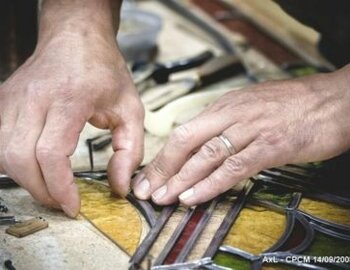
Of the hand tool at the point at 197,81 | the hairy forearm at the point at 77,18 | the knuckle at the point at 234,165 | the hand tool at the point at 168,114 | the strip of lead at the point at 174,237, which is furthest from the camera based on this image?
the hand tool at the point at 197,81

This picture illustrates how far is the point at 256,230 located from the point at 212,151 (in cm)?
16

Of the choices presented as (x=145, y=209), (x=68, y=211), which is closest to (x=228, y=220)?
(x=145, y=209)

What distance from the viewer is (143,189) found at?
1.18m

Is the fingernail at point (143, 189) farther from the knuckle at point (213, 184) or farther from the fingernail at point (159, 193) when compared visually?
the knuckle at point (213, 184)

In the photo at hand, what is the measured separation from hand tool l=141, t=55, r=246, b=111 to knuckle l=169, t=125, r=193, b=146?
1.37ft

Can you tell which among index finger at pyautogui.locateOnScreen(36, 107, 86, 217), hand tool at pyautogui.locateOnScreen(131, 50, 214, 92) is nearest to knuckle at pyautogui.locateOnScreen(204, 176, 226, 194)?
index finger at pyautogui.locateOnScreen(36, 107, 86, 217)

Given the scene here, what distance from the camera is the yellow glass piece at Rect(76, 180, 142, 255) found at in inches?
43.0

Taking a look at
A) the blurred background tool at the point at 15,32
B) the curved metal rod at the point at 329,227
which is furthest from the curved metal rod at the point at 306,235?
the blurred background tool at the point at 15,32

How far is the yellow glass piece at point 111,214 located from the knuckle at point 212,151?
17cm

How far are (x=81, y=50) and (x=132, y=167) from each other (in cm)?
26

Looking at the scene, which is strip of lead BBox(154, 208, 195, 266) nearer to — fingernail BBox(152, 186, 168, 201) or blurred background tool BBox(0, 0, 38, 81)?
fingernail BBox(152, 186, 168, 201)

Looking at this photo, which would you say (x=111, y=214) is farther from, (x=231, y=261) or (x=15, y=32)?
(x=15, y=32)

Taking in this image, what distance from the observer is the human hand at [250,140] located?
44.3 inches

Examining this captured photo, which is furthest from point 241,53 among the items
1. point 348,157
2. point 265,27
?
point 348,157
